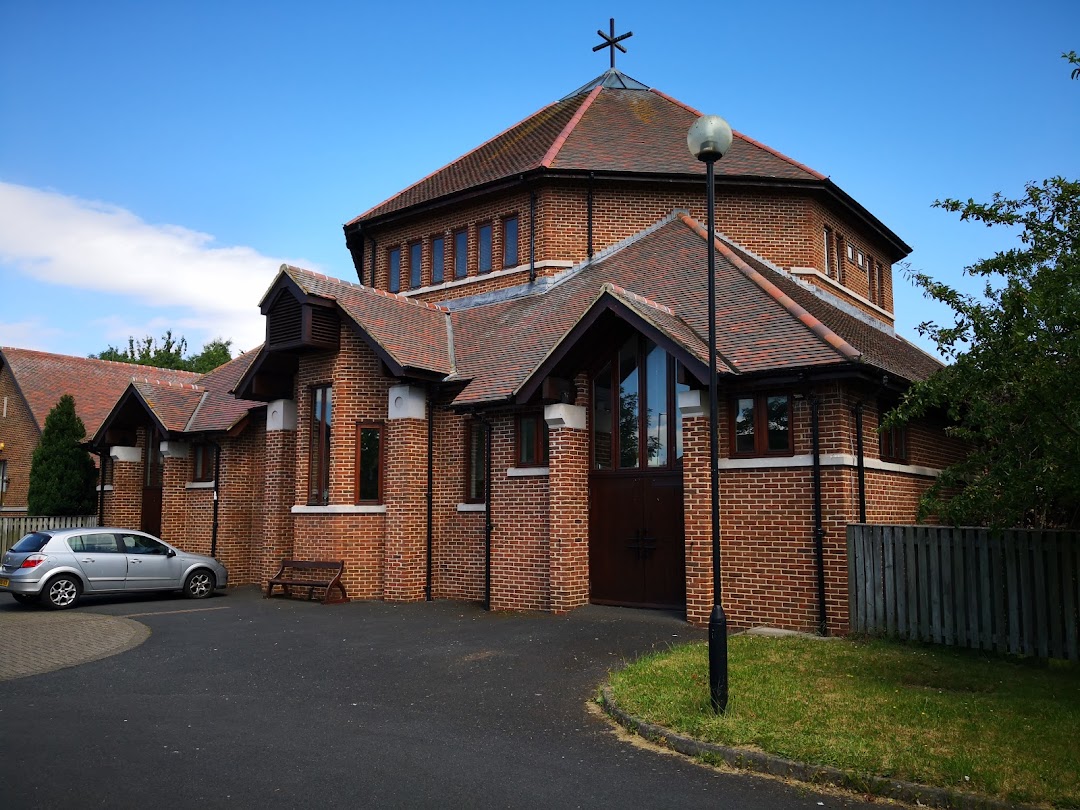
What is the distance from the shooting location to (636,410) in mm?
14172

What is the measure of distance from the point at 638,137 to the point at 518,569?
11.9 metres

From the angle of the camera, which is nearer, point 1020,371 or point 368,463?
point 1020,371

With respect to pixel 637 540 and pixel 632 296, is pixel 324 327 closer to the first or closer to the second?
pixel 632 296

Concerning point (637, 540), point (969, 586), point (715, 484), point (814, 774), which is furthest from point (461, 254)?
point (814, 774)

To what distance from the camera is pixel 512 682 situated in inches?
362

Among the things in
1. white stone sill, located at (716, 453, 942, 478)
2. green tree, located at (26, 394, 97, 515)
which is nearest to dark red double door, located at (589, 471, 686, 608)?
white stone sill, located at (716, 453, 942, 478)

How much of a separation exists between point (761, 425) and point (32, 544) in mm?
13134

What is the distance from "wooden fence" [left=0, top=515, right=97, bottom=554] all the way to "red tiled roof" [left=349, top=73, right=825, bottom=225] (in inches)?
511

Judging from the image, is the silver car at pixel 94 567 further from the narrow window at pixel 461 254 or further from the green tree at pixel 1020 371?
the green tree at pixel 1020 371

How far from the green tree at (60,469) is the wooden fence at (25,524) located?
0.57 metres

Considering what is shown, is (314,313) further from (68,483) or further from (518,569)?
(68,483)

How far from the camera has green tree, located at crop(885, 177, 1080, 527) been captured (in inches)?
303

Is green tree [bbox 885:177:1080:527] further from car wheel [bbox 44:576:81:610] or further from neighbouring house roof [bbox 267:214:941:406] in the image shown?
car wheel [bbox 44:576:81:610]

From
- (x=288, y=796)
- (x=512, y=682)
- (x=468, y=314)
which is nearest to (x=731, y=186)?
(x=468, y=314)
